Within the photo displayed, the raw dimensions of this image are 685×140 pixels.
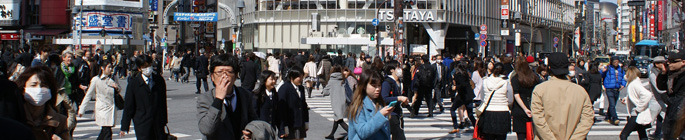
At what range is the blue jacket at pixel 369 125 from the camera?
17.3ft

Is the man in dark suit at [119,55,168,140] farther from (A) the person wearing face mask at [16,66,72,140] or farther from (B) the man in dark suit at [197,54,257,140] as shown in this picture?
(B) the man in dark suit at [197,54,257,140]

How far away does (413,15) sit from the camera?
1971 inches

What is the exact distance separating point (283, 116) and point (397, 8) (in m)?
21.8

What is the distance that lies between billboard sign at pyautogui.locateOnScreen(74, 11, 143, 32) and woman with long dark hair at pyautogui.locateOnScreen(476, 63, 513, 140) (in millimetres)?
61765

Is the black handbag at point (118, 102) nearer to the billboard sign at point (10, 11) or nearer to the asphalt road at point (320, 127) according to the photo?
the asphalt road at point (320, 127)

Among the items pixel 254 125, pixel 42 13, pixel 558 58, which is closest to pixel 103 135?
pixel 254 125

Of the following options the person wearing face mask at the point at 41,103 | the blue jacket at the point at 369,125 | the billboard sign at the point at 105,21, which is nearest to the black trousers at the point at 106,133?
the person wearing face mask at the point at 41,103

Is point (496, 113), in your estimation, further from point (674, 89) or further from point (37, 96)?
point (37, 96)

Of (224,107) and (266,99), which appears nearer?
(224,107)

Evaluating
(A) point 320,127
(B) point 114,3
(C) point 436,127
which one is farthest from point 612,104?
(B) point 114,3

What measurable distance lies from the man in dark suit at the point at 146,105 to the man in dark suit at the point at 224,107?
2648 mm

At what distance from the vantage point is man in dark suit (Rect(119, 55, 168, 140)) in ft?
25.3

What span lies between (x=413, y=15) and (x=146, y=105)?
141ft

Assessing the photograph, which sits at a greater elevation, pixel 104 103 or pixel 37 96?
pixel 37 96
